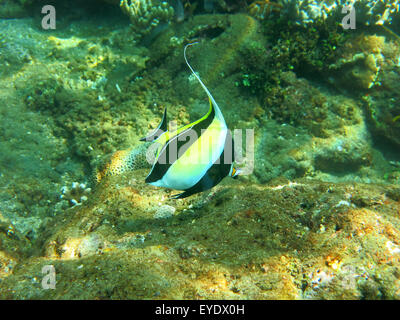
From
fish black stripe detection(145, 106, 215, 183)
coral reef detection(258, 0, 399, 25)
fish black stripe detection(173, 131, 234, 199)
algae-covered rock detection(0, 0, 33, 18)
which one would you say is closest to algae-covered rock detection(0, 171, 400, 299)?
fish black stripe detection(173, 131, 234, 199)

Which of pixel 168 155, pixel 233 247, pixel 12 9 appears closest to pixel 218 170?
pixel 168 155

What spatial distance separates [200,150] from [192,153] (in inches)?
2.3

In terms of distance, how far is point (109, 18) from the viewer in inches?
296

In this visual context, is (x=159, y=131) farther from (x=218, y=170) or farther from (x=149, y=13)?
(x=149, y=13)

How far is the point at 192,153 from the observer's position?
1.68 meters

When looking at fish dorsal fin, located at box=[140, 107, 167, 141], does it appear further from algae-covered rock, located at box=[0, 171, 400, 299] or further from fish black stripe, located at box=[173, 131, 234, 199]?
algae-covered rock, located at box=[0, 171, 400, 299]

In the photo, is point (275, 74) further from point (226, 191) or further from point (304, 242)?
point (304, 242)

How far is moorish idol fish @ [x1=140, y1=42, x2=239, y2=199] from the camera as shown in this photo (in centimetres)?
164

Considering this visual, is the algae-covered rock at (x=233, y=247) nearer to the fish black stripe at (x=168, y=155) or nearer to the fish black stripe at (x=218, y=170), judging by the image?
the fish black stripe at (x=218, y=170)

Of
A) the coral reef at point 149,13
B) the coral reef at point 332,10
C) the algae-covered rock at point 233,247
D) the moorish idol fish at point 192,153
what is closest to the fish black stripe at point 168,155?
the moorish idol fish at point 192,153
